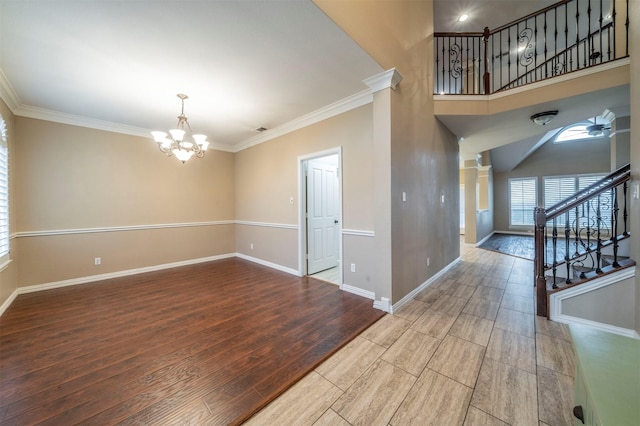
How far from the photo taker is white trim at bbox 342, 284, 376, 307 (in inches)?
125

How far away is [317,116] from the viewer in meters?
3.72

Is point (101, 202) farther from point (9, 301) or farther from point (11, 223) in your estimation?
point (9, 301)

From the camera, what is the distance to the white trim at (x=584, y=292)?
2.16m

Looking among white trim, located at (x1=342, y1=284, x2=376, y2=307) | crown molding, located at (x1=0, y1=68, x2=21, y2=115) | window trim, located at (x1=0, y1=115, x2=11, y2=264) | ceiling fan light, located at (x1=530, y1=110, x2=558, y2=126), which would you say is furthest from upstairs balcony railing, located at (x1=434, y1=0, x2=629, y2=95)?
window trim, located at (x1=0, y1=115, x2=11, y2=264)

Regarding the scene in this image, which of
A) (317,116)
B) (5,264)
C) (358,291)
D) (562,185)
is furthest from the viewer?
(562,185)

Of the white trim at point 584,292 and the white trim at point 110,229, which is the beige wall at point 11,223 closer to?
the white trim at point 110,229

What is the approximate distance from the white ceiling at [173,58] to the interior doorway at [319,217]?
108 cm

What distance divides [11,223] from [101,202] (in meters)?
1.02

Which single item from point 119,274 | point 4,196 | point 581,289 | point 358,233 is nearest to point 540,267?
point 581,289

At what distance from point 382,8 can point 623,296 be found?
3690 mm

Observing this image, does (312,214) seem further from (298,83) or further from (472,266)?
(472,266)

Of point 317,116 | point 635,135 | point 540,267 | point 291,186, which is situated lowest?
point 540,267

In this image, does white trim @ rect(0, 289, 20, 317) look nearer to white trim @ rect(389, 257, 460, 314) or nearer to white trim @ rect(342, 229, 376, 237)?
white trim @ rect(342, 229, 376, 237)

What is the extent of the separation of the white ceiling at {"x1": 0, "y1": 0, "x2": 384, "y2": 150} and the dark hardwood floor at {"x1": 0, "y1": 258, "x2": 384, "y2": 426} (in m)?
2.74
